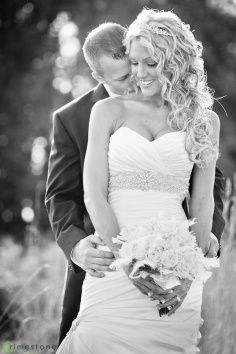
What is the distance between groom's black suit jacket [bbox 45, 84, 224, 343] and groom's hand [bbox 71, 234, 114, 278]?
0.40 metres

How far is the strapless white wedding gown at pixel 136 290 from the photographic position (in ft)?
12.1

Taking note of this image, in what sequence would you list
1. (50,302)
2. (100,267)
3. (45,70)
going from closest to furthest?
1. (100,267)
2. (50,302)
3. (45,70)

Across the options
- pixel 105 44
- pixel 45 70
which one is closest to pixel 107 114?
pixel 105 44

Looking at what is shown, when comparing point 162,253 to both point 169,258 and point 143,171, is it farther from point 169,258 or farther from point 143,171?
point 143,171

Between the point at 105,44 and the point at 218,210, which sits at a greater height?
the point at 105,44

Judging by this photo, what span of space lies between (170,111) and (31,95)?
42.9ft

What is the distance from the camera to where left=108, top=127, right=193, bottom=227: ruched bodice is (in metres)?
3.77

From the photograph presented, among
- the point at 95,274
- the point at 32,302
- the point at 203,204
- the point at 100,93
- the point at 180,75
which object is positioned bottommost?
the point at 32,302

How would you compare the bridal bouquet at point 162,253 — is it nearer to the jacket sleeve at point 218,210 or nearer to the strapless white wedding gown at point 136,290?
the strapless white wedding gown at point 136,290

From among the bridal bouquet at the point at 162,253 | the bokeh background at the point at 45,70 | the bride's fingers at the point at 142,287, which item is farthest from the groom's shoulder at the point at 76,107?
the bokeh background at the point at 45,70

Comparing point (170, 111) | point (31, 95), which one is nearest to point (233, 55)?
point (31, 95)

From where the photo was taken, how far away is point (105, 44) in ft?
14.1

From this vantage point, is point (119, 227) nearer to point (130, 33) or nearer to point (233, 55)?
point (130, 33)

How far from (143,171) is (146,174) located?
1.1 inches
